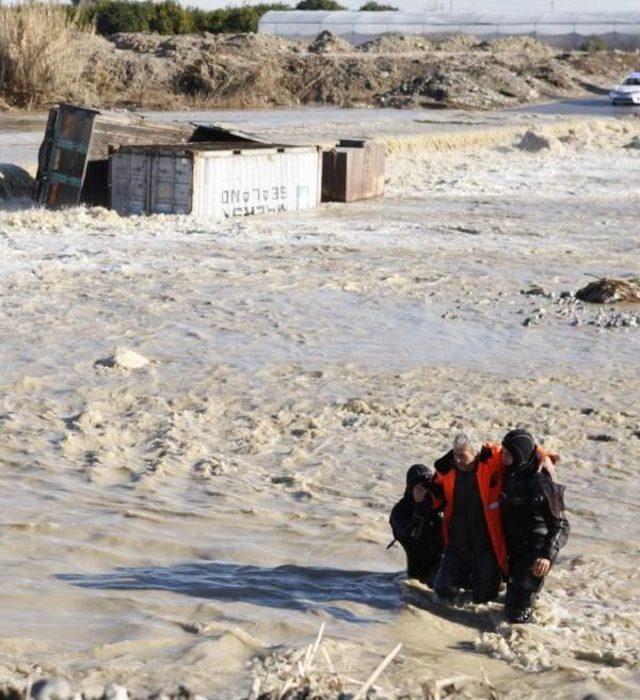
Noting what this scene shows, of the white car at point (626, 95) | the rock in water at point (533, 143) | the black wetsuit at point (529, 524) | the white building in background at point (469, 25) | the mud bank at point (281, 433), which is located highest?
the white building in background at point (469, 25)

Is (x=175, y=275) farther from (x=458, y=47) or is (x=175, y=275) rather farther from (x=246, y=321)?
(x=458, y=47)

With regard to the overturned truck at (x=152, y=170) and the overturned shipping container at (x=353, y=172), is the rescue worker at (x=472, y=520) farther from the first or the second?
the overturned shipping container at (x=353, y=172)

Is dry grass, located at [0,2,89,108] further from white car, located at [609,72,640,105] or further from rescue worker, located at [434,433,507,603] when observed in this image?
rescue worker, located at [434,433,507,603]

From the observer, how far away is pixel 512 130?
3625 centimetres

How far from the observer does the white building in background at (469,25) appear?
265 feet

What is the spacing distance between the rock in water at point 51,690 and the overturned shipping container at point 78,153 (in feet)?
50.4

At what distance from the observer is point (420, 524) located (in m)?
6.60

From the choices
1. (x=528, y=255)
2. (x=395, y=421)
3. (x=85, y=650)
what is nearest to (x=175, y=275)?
(x=528, y=255)

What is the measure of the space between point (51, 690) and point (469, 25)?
7951 cm

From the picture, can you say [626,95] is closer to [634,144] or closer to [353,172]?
[634,144]

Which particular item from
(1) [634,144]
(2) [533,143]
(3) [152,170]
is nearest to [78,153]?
(3) [152,170]

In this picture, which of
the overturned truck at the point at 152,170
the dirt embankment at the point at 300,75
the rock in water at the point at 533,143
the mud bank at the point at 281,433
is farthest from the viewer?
the dirt embankment at the point at 300,75

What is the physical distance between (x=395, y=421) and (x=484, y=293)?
5281 mm

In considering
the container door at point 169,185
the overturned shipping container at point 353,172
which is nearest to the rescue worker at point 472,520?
the container door at point 169,185
